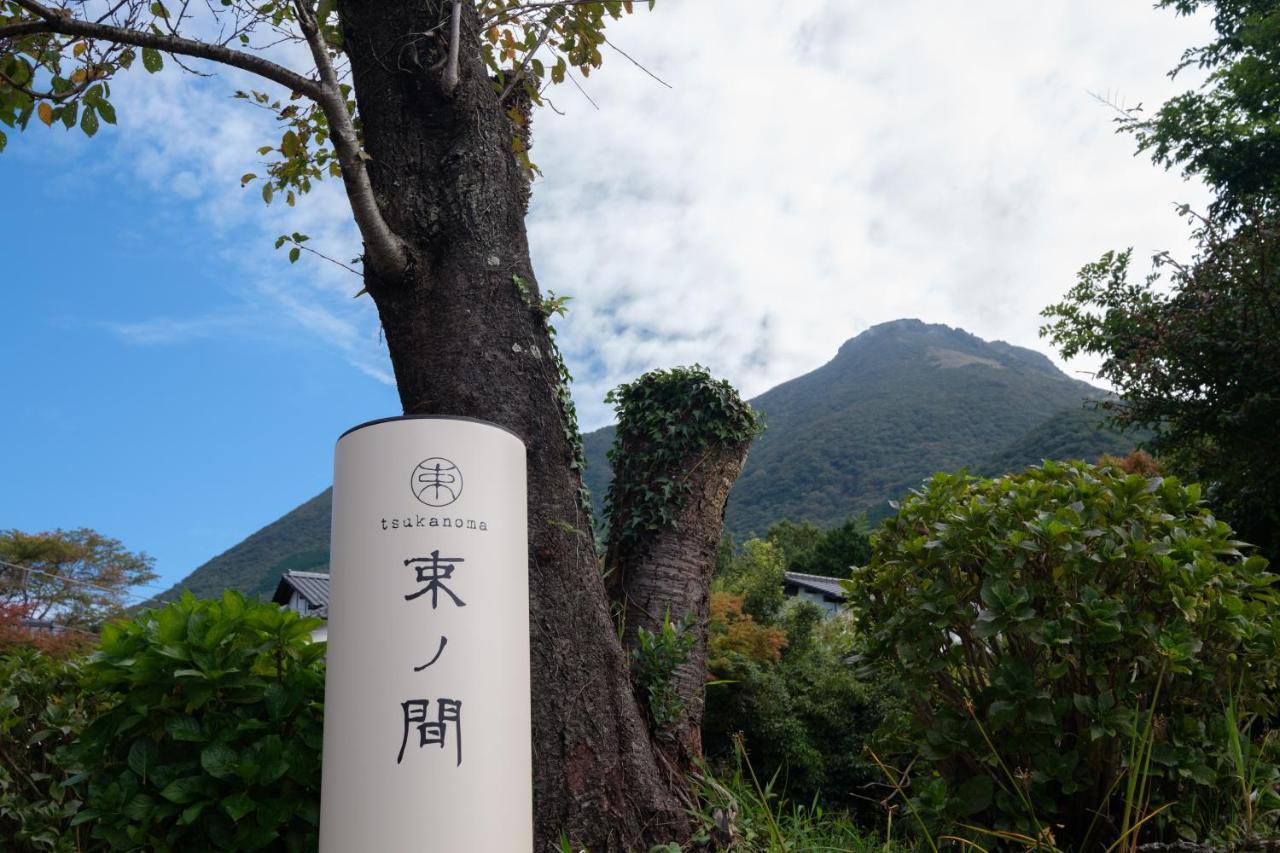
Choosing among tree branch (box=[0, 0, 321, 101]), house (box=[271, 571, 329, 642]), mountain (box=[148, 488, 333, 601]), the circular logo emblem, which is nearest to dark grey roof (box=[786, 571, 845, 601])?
house (box=[271, 571, 329, 642])

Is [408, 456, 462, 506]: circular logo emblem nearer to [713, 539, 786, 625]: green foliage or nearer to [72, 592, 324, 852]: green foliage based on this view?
[72, 592, 324, 852]: green foliage

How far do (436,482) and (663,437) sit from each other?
2006 millimetres

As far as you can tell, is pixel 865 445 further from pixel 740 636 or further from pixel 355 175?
pixel 355 175

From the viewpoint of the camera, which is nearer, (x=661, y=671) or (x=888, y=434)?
(x=661, y=671)

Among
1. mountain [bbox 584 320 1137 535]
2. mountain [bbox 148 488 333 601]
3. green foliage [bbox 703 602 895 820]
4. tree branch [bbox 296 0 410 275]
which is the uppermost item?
mountain [bbox 584 320 1137 535]

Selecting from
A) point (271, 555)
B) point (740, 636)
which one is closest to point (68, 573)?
point (271, 555)

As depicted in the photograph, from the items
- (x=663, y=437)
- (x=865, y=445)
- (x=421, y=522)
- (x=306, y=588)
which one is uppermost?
(x=865, y=445)

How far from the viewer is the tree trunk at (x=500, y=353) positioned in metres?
2.99

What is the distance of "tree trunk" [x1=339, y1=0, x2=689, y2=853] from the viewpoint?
9.80 feet

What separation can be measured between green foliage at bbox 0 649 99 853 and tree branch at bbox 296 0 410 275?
2.07m

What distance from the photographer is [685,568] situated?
4.14 metres

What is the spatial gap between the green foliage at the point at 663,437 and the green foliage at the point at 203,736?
1.64 metres

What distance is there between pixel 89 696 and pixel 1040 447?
35.1m

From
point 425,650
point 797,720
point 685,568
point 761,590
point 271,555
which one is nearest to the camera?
point 425,650
